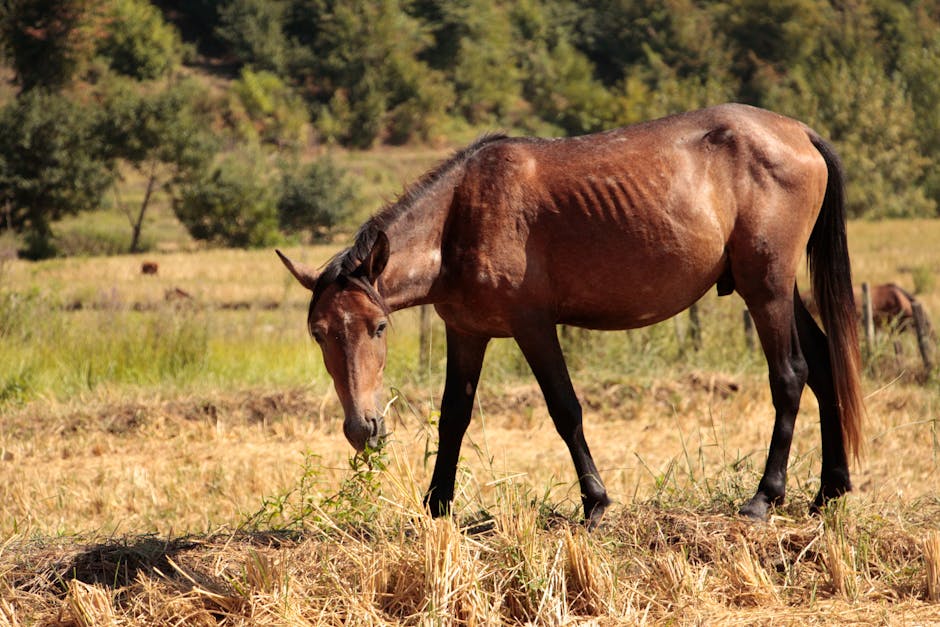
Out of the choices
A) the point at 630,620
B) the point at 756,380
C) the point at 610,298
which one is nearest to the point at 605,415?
the point at 756,380

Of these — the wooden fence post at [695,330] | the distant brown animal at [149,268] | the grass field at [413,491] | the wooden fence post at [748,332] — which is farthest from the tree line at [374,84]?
the wooden fence post at [748,332]

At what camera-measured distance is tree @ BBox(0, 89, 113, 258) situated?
3644 centimetres

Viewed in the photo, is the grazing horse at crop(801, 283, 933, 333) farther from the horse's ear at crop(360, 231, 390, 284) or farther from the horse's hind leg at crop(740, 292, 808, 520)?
the horse's ear at crop(360, 231, 390, 284)

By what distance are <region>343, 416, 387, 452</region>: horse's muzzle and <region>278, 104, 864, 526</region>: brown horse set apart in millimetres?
31

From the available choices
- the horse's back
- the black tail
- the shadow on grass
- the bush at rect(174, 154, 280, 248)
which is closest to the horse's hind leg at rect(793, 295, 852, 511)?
the black tail

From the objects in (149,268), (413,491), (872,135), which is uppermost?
(413,491)

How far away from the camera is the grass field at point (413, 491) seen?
4.55 metres

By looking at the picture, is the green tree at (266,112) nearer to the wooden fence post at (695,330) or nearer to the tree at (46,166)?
the tree at (46,166)

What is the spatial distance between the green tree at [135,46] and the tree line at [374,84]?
12 cm

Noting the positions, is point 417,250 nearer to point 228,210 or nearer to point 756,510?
point 756,510

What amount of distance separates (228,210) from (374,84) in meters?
31.2

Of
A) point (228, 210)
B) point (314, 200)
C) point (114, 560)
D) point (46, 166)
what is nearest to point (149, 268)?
point (228, 210)

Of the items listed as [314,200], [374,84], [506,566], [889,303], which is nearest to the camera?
[506,566]

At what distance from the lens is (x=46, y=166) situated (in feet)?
123
